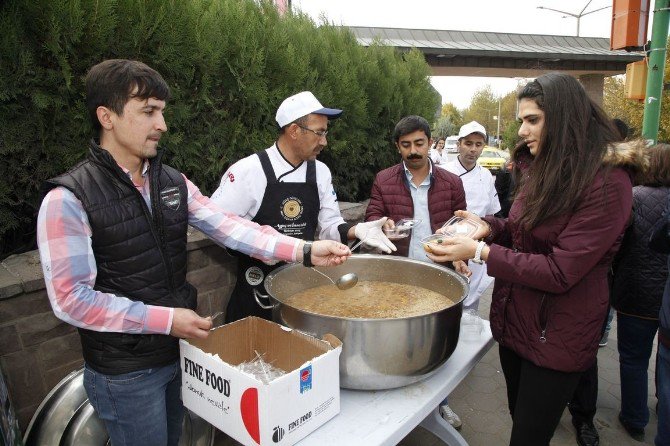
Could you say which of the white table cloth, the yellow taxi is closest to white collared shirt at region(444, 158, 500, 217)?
the white table cloth

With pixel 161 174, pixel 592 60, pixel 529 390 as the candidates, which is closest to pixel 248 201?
pixel 161 174

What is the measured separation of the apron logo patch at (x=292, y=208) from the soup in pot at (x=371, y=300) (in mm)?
496

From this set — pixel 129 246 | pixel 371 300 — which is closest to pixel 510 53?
pixel 371 300

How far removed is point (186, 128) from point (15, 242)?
122cm

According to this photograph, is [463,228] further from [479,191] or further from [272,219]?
[479,191]

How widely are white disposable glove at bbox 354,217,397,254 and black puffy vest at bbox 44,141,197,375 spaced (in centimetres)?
105

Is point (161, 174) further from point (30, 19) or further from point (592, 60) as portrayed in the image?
point (592, 60)

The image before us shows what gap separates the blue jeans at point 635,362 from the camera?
2992 mm

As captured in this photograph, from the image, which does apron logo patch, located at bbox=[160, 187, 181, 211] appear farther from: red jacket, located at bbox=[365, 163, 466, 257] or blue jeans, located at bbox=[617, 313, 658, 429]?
blue jeans, located at bbox=[617, 313, 658, 429]

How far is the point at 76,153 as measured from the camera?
8.20 ft

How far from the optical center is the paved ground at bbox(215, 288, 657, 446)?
3.04 m

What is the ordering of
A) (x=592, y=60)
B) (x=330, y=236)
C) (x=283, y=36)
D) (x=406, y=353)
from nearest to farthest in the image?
(x=406, y=353)
(x=330, y=236)
(x=283, y=36)
(x=592, y=60)

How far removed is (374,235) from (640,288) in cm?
187

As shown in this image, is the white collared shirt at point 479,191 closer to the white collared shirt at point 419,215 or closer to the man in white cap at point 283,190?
the white collared shirt at point 419,215
